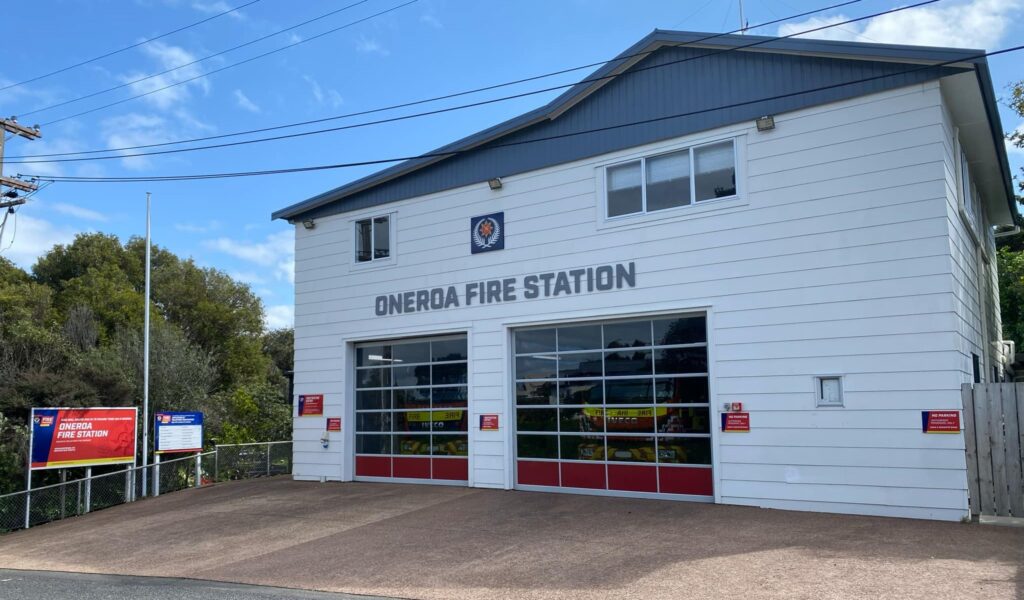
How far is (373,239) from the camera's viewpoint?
18094 millimetres

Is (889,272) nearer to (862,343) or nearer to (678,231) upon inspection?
(862,343)

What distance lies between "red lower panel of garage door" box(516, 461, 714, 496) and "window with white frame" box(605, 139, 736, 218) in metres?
4.50

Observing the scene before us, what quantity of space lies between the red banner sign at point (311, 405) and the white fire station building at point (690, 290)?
0.18 feet

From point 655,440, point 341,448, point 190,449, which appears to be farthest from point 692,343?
point 190,449

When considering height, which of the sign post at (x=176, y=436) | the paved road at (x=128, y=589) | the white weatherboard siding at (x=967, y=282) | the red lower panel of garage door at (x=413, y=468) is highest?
the white weatherboard siding at (x=967, y=282)

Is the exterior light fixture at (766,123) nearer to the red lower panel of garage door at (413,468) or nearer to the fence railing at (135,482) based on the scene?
the red lower panel of garage door at (413,468)

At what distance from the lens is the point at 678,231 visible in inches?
531

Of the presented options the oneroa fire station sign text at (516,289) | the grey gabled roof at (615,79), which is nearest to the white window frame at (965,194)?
the grey gabled roof at (615,79)

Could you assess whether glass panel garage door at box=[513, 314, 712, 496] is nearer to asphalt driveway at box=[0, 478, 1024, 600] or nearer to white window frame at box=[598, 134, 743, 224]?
asphalt driveway at box=[0, 478, 1024, 600]

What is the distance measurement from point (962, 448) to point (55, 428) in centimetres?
1686

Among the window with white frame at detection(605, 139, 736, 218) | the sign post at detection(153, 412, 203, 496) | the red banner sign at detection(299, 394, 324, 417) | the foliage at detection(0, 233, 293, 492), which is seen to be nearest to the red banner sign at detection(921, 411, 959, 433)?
the window with white frame at detection(605, 139, 736, 218)

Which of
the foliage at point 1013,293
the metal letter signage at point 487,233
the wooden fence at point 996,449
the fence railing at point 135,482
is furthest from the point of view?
the foliage at point 1013,293

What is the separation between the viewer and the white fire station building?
11414 mm

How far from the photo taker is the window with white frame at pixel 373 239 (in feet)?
58.8
